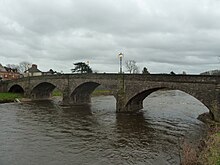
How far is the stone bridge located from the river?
3.48 metres

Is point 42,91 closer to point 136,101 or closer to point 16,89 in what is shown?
point 16,89

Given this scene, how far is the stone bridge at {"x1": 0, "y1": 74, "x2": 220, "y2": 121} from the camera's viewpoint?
26281 mm

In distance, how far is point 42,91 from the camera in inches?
2448

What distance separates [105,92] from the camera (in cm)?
7638

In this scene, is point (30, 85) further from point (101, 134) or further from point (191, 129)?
point (191, 129)

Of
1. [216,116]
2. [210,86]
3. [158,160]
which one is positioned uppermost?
[210,86]

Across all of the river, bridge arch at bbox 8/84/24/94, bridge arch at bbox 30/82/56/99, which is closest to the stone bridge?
bridge arch at bbox 30/82/56/99

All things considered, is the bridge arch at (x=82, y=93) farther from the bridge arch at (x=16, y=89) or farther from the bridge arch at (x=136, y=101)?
the bridge arch at (x=16, y=89)

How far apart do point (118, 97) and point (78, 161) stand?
20.6 meters

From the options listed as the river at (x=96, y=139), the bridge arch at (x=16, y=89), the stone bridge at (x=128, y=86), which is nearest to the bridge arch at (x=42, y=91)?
the stone bridge at (x=128, y=86)

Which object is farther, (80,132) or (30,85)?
(30,85)

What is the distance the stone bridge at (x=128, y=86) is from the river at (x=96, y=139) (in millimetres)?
3484

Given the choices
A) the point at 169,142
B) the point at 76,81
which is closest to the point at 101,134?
the point at 169,142

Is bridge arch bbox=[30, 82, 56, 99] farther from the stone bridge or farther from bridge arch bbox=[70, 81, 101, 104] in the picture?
bridge arch bbox=[70, 81, 101, 104]
